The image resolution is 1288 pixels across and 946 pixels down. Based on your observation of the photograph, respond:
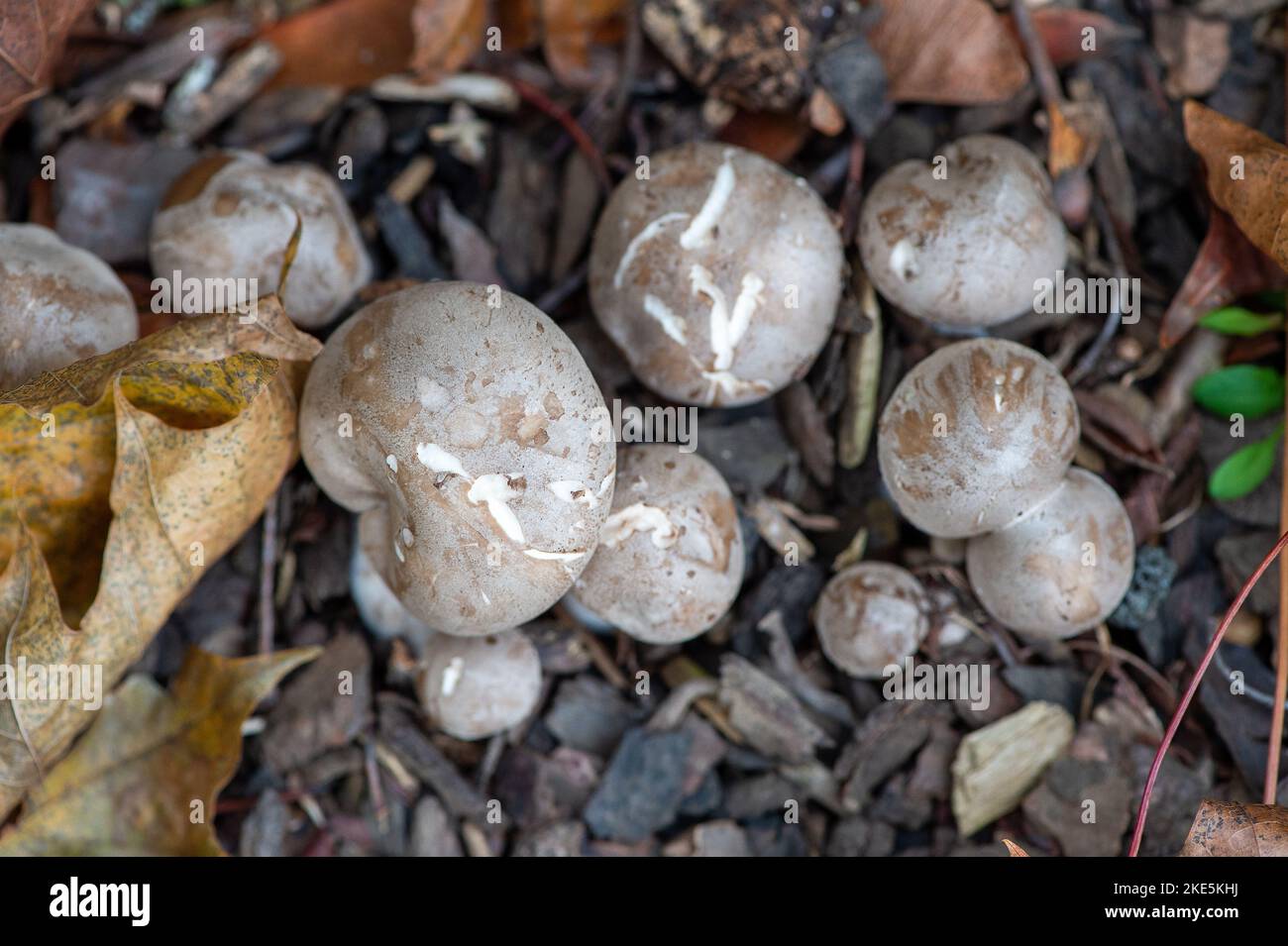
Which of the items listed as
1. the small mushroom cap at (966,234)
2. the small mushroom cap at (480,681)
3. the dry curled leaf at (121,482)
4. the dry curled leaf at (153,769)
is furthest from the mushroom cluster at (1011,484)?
the dry curled leaf at (153,769)

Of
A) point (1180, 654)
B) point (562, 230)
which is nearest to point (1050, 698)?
point (1180, 654)

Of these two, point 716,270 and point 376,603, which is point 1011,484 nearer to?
point 716,270

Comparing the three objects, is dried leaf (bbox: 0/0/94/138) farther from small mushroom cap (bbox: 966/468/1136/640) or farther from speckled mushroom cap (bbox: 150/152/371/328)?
small mushroom cap (bbox: 966/468/1136/640)

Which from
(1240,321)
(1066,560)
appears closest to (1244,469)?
(1240,321)

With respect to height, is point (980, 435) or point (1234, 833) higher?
point (980, 435)

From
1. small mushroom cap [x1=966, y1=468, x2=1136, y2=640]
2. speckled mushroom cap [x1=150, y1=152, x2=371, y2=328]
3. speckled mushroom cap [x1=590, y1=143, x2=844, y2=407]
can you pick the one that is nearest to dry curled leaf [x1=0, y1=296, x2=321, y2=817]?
speckled mushroom cap [x1=150, y1=152, x2=371, y2=328]
